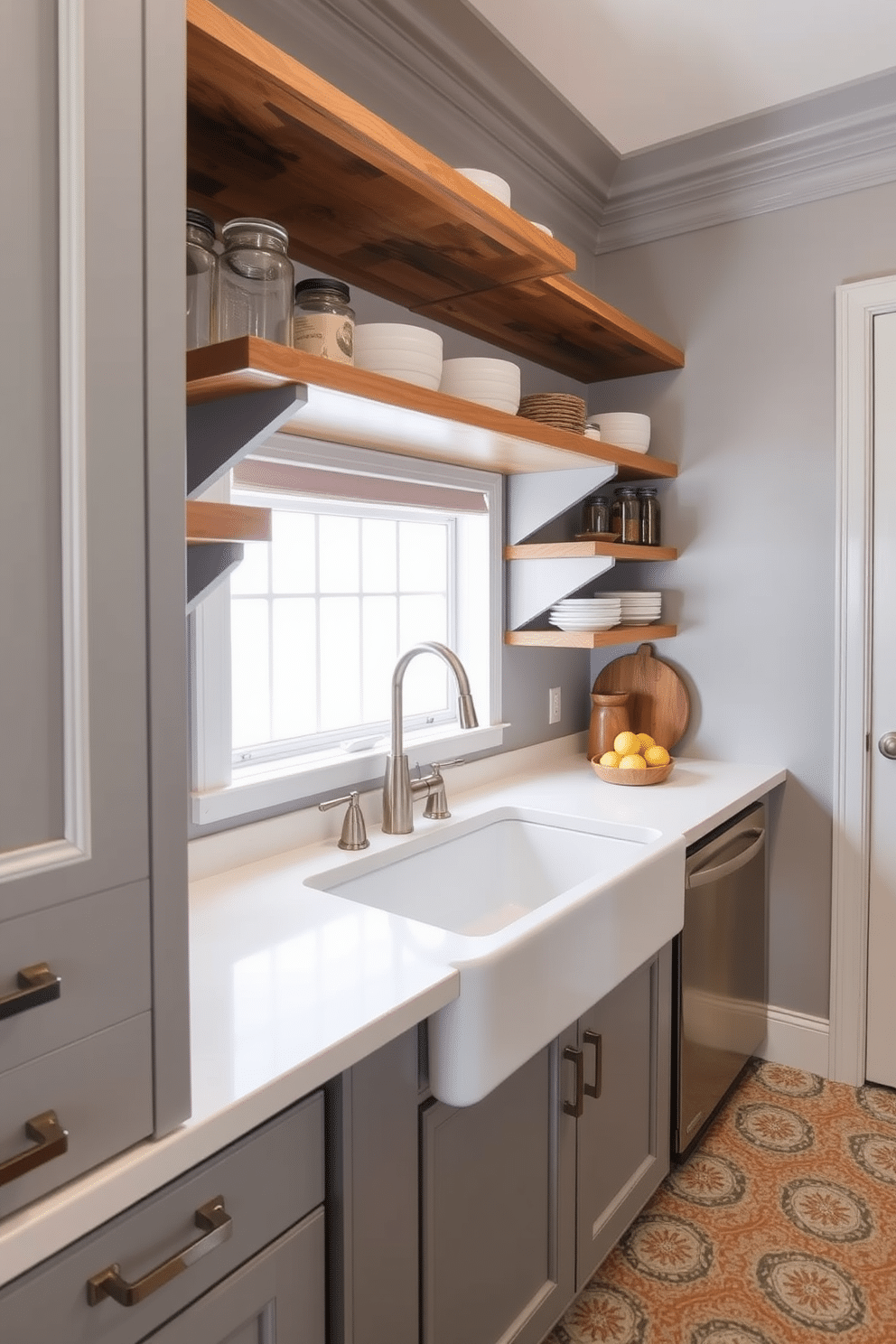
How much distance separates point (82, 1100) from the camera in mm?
776

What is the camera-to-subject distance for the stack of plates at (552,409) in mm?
2098

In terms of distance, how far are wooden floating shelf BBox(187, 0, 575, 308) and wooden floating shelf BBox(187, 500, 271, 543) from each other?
1.89 ft

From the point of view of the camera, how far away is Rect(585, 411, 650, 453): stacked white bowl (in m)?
2.52

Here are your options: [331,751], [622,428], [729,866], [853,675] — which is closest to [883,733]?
[853,675]

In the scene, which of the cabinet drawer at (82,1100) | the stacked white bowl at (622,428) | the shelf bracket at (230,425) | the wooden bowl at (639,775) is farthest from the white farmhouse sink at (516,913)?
the stacked white bowl at (622,428)

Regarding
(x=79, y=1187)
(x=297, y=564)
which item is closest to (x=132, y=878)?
(x=79, y=1187)

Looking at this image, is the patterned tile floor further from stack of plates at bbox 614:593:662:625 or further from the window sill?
stack of plates at bbox 614:593:662:625

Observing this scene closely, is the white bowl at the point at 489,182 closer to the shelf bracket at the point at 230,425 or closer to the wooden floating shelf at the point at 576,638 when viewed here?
the shelf bracket at the point at 230,425

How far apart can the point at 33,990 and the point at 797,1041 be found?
2.38 meters

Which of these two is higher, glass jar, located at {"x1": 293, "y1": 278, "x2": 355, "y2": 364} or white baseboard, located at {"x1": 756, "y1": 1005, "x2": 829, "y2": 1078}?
glass jar, located at {"x1": 293, "y1": 278, "x2": 355, "y2": 364}

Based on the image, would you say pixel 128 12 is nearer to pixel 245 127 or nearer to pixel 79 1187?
pixel 245 127

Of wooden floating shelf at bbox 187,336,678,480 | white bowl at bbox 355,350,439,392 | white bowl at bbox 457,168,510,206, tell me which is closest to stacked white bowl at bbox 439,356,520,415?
wooden floating shelf at bbox 187,336,678,480

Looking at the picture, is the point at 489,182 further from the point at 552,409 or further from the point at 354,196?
the point at 552,409

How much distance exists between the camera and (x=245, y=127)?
4.39ft
